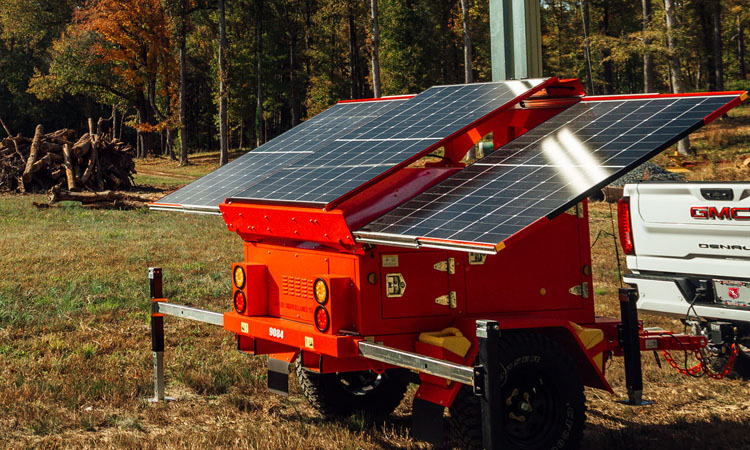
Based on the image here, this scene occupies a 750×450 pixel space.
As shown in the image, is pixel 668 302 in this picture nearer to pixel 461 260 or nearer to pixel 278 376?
pixel 461 260

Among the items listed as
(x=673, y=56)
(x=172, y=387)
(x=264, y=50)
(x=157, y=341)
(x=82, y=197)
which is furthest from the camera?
(x=264, y=50)

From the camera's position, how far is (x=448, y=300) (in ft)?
20.4

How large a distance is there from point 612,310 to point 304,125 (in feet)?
17.5

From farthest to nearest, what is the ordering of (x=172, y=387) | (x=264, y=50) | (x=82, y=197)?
(x=264, y=50) < (x=82, y=197) < (x=172, y=387)

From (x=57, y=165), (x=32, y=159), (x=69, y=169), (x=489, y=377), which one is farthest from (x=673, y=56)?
(x=489, y=377)

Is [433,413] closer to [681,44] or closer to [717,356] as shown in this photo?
[717,356]

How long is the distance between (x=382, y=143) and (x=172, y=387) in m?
3.54

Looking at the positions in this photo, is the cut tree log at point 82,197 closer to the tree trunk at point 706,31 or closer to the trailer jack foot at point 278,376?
the trailer jack foot at point 278,376

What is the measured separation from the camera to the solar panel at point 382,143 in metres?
6.23

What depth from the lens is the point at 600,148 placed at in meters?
5.96

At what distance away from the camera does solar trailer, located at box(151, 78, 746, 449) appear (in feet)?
18.2

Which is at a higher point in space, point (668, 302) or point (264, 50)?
point (264, 50)

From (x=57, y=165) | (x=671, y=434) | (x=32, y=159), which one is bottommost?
(x=671, y=434)

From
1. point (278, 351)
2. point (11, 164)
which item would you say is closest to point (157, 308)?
point (278, 351)
